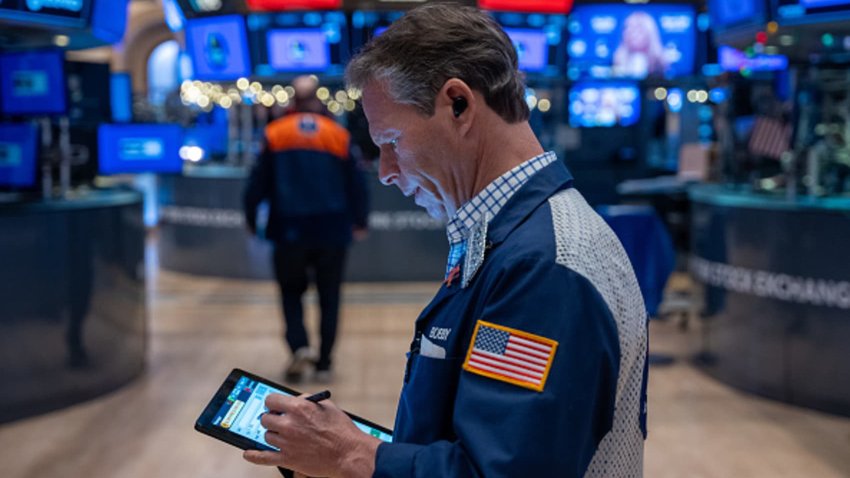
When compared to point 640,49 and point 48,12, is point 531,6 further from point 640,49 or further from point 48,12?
point 48,12

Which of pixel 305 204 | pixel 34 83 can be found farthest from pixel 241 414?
pixel 34 83

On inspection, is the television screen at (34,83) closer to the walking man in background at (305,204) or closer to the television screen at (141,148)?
the television screen at (141,148)

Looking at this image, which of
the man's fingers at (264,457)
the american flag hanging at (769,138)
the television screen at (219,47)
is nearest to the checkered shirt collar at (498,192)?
the man's fingers at (264,457)

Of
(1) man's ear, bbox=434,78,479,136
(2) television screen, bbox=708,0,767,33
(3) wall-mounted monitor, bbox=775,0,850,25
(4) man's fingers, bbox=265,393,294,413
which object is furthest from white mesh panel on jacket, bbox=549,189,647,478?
(2) television screen, bbox=708,0,767,33

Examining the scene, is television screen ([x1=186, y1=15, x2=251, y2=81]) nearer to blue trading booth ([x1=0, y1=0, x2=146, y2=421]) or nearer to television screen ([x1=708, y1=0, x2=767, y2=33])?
blue trading booth ([x1=0, y1=0, x2=146, y2=421])

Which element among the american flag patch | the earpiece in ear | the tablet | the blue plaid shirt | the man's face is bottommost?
the tablet

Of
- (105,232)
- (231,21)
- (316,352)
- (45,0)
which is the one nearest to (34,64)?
(45,0)

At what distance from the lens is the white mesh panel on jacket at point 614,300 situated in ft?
Answer: 3.68

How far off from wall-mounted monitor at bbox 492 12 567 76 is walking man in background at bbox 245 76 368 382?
3786 millimetres

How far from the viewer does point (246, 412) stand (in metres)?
1.50

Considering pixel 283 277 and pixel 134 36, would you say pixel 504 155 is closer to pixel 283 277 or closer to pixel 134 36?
pixel 283 277

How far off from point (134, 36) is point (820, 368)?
1718 centimetres

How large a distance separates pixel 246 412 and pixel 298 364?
13.8ft

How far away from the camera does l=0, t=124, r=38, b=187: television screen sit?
5.38m
